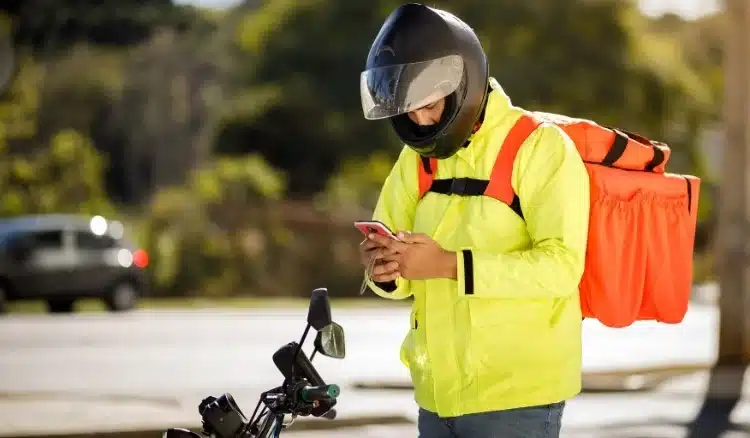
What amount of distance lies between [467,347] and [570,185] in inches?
16.8

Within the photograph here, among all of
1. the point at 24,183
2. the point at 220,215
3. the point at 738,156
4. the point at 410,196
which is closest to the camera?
A: the point at 410,196

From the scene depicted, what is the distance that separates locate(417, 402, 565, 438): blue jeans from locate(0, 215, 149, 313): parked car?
19454 millimetres

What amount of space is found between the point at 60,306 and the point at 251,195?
30.0 feet

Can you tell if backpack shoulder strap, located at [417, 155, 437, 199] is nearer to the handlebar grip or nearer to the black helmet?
the black helmet

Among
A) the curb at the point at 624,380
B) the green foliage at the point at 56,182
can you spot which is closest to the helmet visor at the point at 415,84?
the curb at the point at 624,380

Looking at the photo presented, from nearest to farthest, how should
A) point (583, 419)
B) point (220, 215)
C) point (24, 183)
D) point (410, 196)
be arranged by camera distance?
point (410, 196), point (583, 419), point (220, 215), point (24, 183)

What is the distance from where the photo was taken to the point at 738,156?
13648 mm

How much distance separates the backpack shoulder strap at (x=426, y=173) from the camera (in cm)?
358

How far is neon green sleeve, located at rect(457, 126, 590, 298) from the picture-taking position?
333cm

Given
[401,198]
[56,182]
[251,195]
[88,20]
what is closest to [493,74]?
[251,195]

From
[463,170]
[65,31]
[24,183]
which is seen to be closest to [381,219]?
[463,170]

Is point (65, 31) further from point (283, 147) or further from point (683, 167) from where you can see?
point (683, 167)

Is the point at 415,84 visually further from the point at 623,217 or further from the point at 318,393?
the point at 318,393

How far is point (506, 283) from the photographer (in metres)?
3.34
